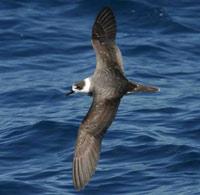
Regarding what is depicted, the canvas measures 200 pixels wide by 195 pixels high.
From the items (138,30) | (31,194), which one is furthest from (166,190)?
(138,30)

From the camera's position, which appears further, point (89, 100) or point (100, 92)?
point (89, 100)

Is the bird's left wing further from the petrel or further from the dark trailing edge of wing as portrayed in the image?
the dark trailing edge of wing

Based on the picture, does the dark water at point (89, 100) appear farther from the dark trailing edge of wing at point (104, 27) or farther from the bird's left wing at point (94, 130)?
the dark trailing edge of wing at point (104, 27)

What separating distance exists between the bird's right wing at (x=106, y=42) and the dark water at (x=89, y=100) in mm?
1930

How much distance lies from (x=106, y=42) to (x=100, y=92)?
0.83 metres

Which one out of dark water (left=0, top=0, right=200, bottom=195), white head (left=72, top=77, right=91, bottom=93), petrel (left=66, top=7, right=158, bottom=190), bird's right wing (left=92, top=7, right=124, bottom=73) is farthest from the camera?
dark water (left=0, top=0, right=200, bottom=195)

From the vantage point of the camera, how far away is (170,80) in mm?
17297

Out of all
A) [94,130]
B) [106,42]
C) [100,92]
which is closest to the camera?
[94,130]

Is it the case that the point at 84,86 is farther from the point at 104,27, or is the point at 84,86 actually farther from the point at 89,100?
the point at 89,100

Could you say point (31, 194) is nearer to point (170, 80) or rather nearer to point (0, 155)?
point (0, 155)

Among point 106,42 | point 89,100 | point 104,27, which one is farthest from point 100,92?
point 89,100

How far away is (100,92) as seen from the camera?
40.4ft

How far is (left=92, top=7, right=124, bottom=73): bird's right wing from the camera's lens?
1266cm

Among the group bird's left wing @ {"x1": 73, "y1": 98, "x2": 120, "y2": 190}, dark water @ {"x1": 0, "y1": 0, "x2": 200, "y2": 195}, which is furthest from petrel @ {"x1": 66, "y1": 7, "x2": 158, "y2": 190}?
dark water @ {"x1": 0, "y1": 0, "x2": 200, "y2": 195}
